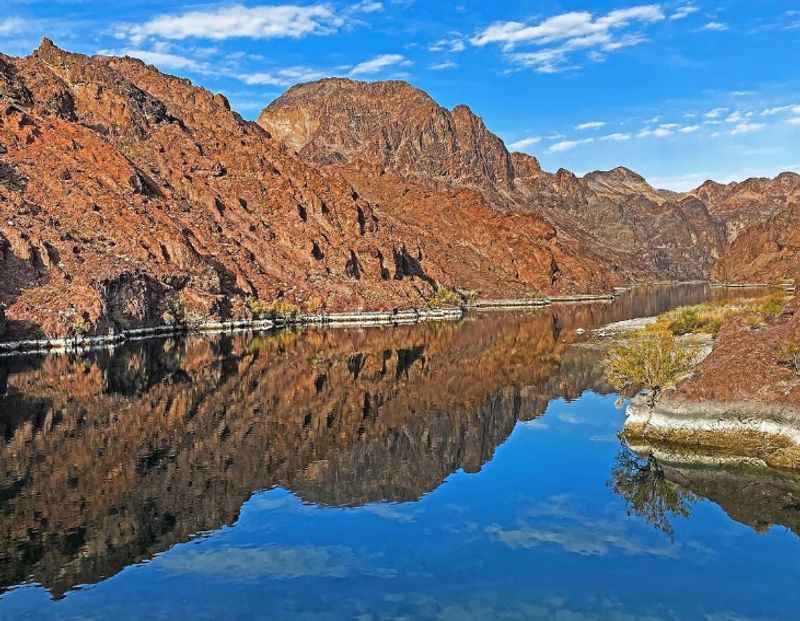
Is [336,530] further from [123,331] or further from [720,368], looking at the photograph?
[123,331]

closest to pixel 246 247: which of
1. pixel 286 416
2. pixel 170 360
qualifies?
pixel 170 360

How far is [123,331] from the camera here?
406 ft

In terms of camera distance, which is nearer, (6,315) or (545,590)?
(545,590)

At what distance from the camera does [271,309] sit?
158375mm

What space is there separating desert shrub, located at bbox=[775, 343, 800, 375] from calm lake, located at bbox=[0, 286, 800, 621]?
28.1 ft

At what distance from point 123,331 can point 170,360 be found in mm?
40319

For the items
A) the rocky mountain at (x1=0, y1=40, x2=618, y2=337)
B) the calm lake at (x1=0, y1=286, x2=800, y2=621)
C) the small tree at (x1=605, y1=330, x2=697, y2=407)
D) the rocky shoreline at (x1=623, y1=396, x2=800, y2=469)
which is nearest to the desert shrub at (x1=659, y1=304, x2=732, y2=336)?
the calm lake at (x1=0, y1=286, x2=800, y2=621)

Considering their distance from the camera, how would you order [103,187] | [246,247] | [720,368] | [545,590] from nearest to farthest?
[545,590] → [720,368] → [103,187] → [246,247]

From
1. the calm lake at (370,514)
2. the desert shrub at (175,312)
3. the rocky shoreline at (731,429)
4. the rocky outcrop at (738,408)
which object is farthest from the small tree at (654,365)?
the desert shrub at (175,312)

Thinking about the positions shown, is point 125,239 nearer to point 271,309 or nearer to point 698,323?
point 271,309

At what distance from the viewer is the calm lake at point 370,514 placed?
80.0ft

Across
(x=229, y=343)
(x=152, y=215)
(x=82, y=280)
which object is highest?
(x=152, y=215)

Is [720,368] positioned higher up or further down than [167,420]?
higher up

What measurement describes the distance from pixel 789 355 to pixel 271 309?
124485mm
